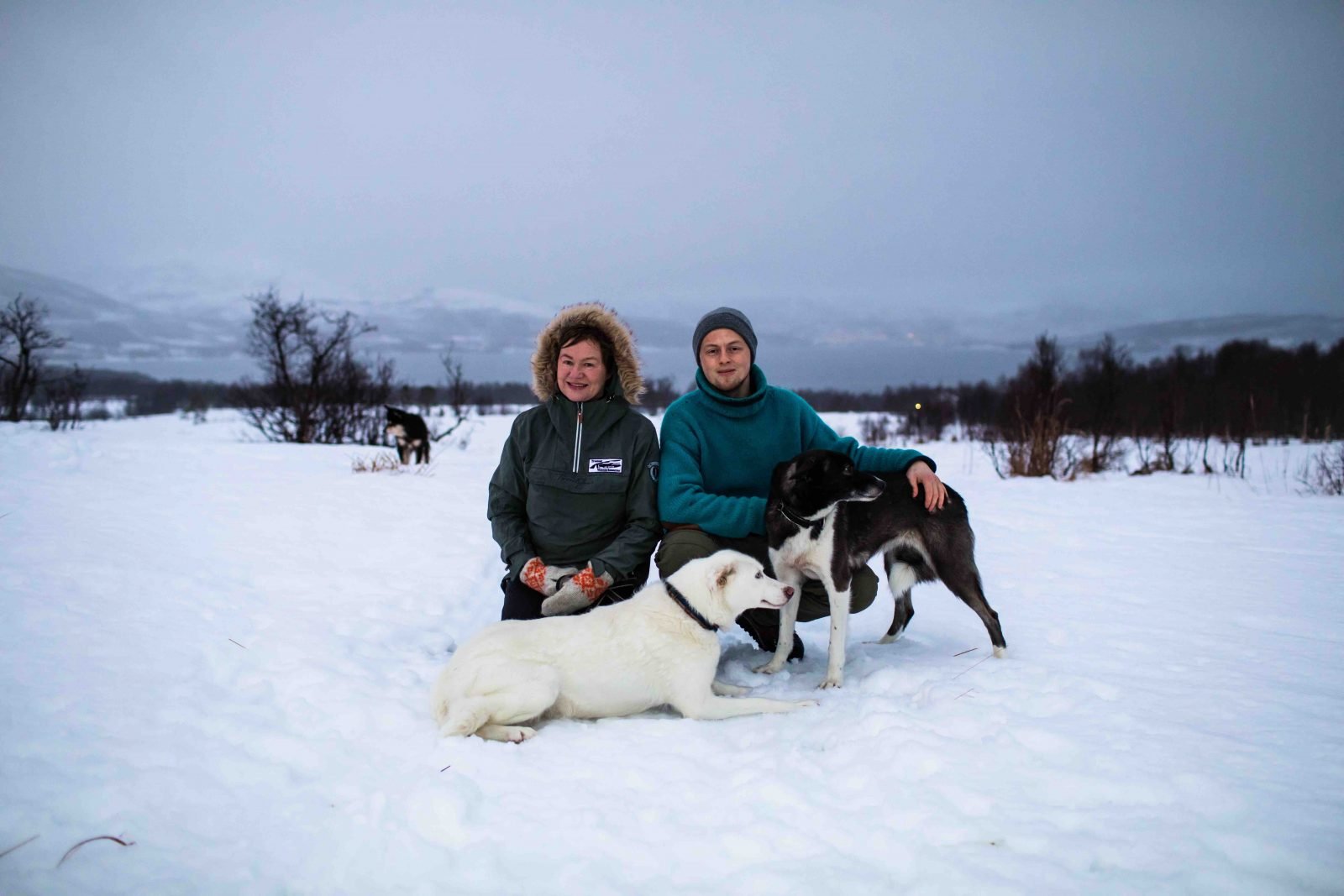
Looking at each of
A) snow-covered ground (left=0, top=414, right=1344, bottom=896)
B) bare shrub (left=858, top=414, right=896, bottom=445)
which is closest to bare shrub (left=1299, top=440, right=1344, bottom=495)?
snow-covered ground (left=0, top=414, right=1344, bottom=896)

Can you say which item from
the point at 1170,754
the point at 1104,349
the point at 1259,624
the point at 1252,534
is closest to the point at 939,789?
the point at 1170,754

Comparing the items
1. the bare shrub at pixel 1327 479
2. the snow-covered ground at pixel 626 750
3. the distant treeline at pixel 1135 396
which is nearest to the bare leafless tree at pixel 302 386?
the distant treeline at pixel 1135 396

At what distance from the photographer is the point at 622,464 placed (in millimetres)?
4211

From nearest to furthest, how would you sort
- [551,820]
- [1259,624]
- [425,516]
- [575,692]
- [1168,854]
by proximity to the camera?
[1168,854]
[551,820]
[575,692]
[1259,624]
[425,516]

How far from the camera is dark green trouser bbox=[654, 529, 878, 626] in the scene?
421 centimetres

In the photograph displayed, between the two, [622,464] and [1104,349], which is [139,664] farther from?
[1104,349]

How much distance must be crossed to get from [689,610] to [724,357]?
1.69 meters

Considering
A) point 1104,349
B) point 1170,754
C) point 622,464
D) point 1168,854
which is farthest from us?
point 1104,349

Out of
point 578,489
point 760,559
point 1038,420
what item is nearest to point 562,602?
point 578,489

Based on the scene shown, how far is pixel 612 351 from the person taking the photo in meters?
4.47

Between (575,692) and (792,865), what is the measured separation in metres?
1.46

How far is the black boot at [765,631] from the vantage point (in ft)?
14.3

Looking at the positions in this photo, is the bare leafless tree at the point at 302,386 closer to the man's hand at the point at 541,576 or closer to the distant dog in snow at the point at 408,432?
the distant dog in snow at the point at 408,432

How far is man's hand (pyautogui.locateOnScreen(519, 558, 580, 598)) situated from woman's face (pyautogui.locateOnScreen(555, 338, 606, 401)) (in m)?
1.13
